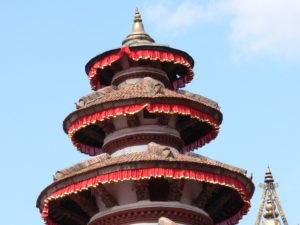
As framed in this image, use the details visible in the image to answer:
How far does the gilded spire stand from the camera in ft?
99.2

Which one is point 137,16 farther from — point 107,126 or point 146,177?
point 146,177

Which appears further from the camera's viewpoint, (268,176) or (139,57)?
(268,176)

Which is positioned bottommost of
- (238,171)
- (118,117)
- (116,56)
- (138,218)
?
(138,218)

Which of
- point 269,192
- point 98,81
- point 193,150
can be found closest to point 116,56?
point 98,81

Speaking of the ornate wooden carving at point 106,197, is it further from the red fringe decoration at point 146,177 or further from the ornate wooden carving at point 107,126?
the ornate wooden carving at point 107,126

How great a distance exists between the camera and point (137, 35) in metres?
30.7

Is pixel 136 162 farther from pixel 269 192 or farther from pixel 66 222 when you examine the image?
pixel 269 192

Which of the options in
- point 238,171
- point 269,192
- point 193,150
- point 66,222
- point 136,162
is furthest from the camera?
point 269,192

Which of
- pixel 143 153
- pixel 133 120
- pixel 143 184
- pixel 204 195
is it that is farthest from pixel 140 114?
pixel 204 195

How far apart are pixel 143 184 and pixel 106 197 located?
4.09 feet

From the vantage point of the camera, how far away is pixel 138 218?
83.5 ft

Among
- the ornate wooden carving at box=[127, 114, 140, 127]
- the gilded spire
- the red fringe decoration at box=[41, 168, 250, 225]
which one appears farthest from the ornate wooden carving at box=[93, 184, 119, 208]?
the gilded spire

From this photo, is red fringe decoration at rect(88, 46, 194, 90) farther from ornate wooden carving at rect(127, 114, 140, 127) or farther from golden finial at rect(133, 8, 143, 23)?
golden finial at rect(133, 8, 143, 23)

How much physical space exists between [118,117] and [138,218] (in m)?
3.90
